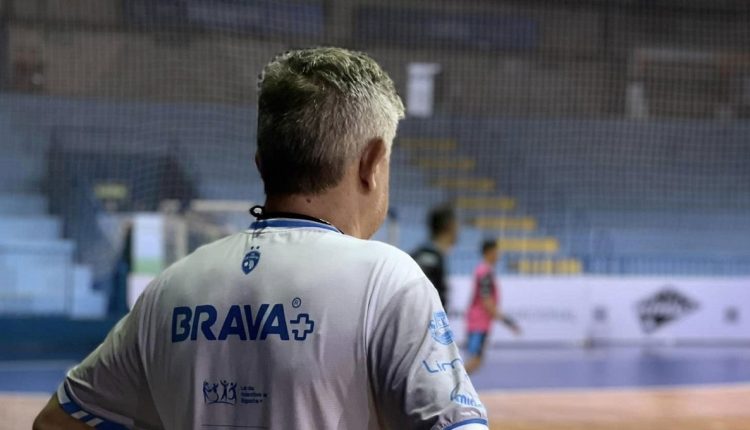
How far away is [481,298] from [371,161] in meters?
8.02

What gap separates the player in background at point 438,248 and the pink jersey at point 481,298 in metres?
1.64

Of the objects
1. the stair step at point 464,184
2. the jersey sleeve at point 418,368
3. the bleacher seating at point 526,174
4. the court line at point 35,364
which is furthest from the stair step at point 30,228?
the jersey sleeve at point 418,368

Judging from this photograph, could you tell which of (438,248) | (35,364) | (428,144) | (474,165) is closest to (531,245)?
(474,165)

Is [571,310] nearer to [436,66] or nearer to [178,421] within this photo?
[436,66]

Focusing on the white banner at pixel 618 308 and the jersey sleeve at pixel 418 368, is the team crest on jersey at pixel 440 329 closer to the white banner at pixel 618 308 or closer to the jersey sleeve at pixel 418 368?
the jersey sleeve at pixel 418 368

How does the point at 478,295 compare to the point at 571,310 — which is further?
the point at 571,310

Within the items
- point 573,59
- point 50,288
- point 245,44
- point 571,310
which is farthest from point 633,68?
point 50,288

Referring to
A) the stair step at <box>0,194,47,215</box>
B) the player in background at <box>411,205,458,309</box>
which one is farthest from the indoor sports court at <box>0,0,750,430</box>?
the player in background at <box>411,205,458,309</box>

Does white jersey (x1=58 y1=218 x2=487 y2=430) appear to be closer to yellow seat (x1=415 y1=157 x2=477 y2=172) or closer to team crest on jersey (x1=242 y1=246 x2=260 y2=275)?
team crest on jersey (x1=242 y1=246 x2=260 y2=275)

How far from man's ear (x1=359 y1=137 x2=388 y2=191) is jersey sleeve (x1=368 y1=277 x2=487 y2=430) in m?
0.15

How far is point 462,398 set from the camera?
1096mm

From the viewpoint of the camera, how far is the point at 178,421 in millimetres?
1253

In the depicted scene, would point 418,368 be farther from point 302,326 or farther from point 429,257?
point 429,257

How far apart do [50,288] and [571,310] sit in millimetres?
6540
